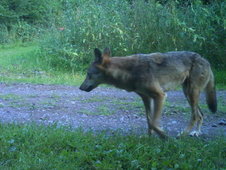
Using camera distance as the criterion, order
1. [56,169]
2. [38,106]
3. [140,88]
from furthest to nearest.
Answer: [38,106], [140,88], [56,169]

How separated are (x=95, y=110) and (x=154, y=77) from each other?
1986mm

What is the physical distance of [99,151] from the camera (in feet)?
16.6

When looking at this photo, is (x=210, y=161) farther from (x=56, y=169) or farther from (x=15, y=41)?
(x=15, y=41)

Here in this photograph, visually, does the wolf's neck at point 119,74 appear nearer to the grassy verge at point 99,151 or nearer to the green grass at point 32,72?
the grassy verge at point 99,151

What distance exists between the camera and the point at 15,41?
70.4ft

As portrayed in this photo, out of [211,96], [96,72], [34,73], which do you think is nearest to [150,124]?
[96,72]

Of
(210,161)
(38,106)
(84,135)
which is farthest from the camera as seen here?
(38,106)

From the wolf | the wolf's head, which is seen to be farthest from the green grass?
the wolf

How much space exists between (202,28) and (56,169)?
8.46 metres

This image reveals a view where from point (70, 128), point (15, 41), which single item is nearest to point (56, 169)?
point (70, 128)

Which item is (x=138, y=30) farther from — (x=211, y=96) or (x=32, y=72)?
(x=211, y=96)

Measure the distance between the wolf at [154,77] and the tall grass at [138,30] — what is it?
16.0 feet

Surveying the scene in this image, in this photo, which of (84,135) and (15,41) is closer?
(84,135)

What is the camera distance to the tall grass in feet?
39.1
